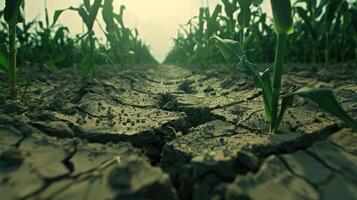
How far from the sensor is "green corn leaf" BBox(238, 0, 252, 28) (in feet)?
9.48

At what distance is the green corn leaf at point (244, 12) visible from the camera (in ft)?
9.48

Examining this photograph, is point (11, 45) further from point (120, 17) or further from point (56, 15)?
point (120, 17)

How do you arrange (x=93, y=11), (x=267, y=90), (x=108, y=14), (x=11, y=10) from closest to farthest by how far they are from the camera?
(x=267, y=90) < (x=11, y=10) < (x=93, y=11) < (x=108, y=14)

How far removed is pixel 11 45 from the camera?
2.10 m

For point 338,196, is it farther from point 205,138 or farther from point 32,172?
point 32,172

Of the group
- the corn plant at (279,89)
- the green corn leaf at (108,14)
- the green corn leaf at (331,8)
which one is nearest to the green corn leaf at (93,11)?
the green corn leaf at (108,14)

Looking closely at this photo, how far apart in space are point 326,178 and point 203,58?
3.86 metres

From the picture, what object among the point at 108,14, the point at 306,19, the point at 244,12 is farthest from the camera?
the point at 108,14

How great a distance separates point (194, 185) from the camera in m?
1.14

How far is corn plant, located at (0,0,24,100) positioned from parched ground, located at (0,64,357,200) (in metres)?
0.16

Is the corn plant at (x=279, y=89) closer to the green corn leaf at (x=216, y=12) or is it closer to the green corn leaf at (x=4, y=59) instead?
the green corn leaf at (x=4, y=59)

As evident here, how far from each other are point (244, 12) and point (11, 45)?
1.78 metres

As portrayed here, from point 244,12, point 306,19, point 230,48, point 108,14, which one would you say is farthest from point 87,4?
point 306,19

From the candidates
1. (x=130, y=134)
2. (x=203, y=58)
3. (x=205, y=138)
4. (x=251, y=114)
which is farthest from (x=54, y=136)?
(x=203, y=58)
